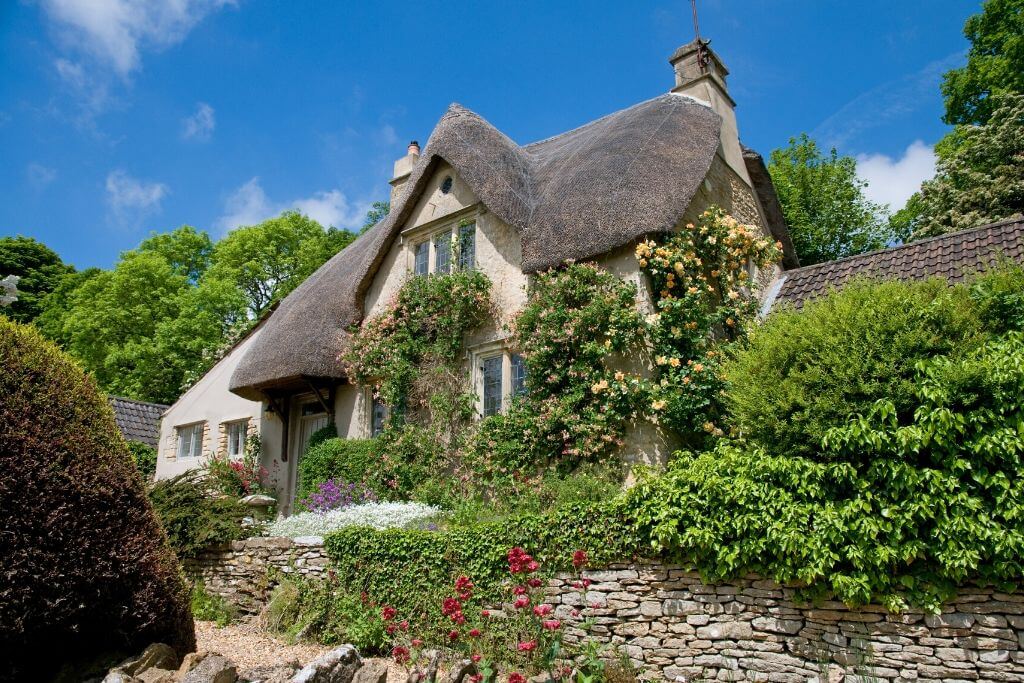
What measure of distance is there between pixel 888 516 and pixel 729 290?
5828mm

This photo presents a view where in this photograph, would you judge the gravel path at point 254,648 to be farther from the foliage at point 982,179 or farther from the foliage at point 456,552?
the foliage at point 982,179

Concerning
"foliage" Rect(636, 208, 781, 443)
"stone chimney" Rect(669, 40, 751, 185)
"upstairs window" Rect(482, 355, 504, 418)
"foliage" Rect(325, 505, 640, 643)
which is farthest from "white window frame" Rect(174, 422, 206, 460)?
"stone chimney" Rect(669, 40, 751, 185)

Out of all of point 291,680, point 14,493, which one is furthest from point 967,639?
point 14,493

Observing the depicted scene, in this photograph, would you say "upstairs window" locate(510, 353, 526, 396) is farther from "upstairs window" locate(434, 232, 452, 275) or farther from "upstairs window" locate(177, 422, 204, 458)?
"upstairs window" locate(177, 422, 204, 458)

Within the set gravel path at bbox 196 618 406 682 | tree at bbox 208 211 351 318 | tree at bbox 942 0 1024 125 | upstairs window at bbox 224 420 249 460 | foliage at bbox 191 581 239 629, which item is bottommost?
gravel path at bbox 196 618 406 682

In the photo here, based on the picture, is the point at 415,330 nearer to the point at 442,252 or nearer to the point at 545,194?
the point at 442,252

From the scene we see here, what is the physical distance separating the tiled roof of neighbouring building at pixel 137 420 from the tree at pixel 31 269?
44.3ft

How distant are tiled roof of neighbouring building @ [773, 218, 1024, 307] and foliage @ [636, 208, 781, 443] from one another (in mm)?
812

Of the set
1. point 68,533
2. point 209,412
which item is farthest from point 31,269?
point 68,533

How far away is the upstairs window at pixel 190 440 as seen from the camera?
55.9 feet

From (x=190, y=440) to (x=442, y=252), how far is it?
9065 millimetres

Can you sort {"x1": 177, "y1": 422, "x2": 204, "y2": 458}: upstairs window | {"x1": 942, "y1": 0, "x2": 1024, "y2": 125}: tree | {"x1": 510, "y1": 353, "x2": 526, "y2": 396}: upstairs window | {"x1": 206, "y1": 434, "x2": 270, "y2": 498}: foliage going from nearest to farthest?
{"x1": 510, "y1": 353, "x2": 526, "y2": 396}: upstairs window → {"x1": 206, "y1": 434, "x2": 270, "y2": 498}: foliage → {"x1": 177, "y1": 422, "x2": 204, "y2": 458}: upstairs window → {"x1": 942, "y1": 0, "x2": 1024, "y2": 125}: tree

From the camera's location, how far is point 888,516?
5207mm

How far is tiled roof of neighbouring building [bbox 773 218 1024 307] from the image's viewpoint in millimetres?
9195
